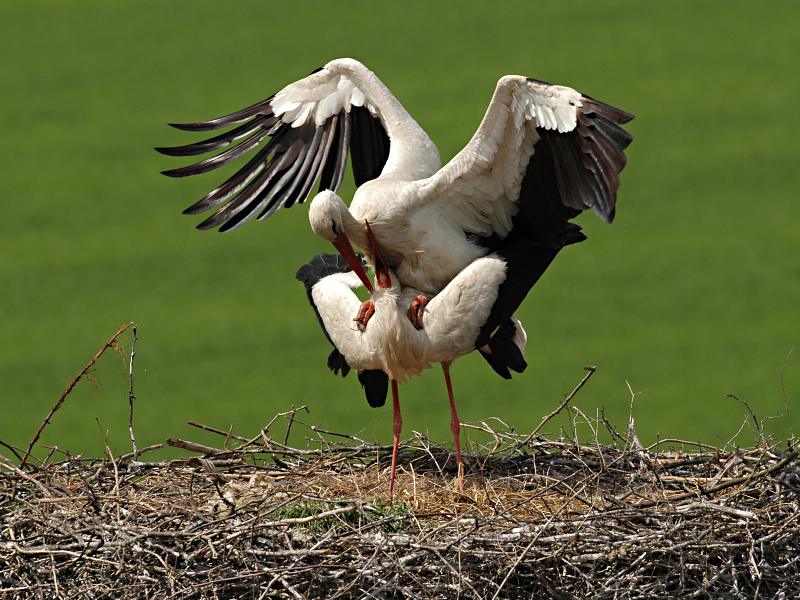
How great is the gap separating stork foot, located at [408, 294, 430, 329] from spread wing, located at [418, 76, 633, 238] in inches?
13.0

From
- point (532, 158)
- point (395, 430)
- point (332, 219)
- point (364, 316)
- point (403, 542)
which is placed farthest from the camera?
point (395, 430)

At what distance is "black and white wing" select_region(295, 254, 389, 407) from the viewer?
6.11 meters

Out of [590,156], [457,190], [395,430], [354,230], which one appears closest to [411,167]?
[457,190]

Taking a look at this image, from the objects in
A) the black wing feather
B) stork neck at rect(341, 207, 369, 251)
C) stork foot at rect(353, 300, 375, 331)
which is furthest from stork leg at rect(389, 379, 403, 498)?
the black wing feather

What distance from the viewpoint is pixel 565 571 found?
514 cm

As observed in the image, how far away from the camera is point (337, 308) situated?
6.12 m

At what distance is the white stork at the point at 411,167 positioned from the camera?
572 cm

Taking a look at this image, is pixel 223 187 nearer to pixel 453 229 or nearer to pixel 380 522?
pixel 453 229

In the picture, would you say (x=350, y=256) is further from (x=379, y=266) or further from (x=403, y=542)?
(x=403, y=542)

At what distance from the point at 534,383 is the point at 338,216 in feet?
21.6

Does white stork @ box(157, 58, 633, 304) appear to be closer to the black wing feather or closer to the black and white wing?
the black wing feather

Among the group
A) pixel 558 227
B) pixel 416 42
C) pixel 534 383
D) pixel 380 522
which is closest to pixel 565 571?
pixel 380 522

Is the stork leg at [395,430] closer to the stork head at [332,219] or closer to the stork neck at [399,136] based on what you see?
the stork head at [332,219]

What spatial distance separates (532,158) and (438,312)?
2.09 ft
